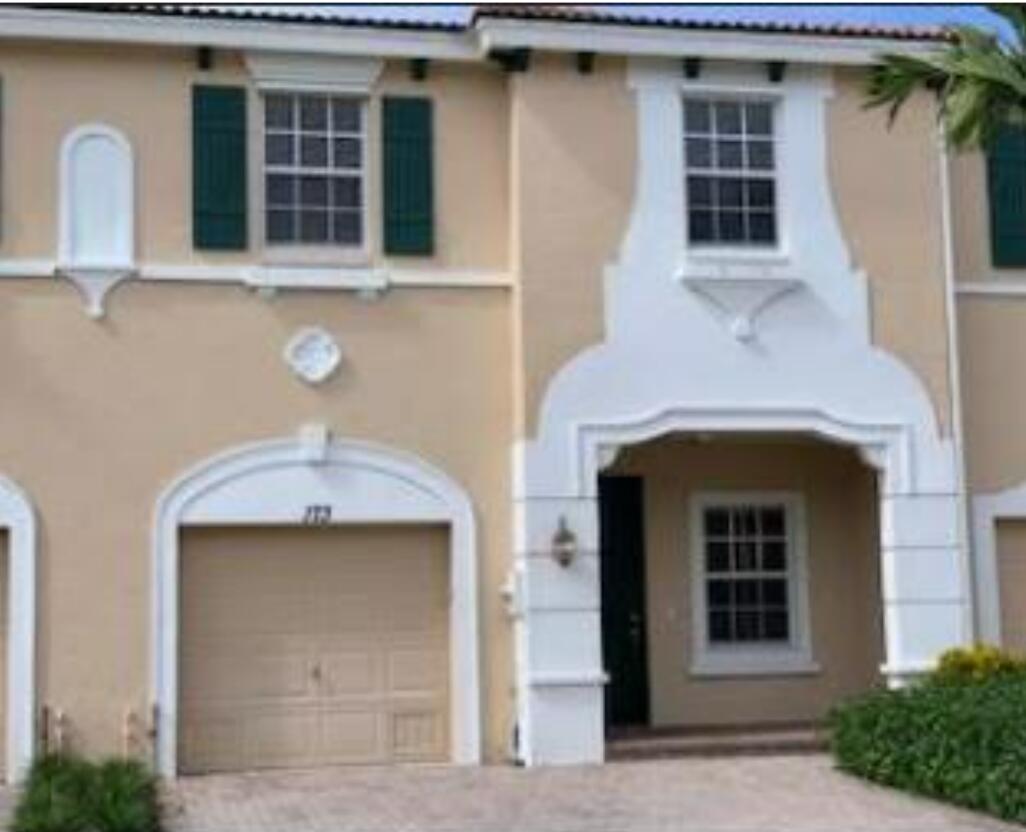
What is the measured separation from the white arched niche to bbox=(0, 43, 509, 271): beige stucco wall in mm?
89

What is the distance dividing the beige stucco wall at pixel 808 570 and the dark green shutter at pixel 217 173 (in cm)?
462

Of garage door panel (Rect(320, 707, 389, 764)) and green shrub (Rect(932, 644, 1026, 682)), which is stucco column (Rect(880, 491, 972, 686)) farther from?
garage door panel (Rect(320, 707, 389, 764))

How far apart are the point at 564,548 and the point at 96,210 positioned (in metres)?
5.14

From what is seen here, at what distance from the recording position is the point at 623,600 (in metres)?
18.5

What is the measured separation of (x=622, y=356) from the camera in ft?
55.2

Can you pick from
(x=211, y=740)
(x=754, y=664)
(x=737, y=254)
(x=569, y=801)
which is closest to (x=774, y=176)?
(x=737, y=254)

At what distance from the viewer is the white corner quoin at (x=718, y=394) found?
16.4 metres

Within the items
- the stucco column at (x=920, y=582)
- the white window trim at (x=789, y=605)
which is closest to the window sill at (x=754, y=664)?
the white window trim at (x=789, y=605)

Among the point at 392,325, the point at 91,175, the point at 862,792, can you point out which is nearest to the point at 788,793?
the point at 862,792

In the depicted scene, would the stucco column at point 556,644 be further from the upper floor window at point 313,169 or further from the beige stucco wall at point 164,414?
the upper floor window at point 313,169

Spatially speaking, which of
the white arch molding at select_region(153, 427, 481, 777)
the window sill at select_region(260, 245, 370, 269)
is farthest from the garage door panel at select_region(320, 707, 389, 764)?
the window sill at select_region(260, 245, 370, 269)

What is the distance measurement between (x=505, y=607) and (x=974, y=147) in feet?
19.0

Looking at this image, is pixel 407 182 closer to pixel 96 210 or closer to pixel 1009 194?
pixel 96 210

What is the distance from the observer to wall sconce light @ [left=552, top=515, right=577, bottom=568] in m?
16.4
